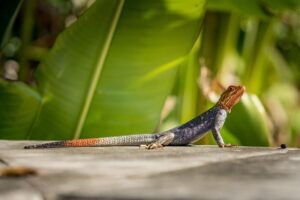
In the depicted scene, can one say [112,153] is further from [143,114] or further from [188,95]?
[188,95]

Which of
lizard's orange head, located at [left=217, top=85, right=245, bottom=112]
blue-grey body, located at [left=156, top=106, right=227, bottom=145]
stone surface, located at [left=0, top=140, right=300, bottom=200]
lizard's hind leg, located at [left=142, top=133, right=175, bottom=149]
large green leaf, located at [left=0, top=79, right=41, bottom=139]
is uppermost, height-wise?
large green leaf, located at [left=0, top=79, right=41, bottom=139]

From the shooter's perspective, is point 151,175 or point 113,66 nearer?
point 151,175

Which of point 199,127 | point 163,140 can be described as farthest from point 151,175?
point 199,127

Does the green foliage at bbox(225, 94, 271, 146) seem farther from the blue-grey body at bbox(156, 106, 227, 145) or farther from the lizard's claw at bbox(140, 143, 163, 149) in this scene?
the lizard's claw at bbox(140, 143, 163, 149)

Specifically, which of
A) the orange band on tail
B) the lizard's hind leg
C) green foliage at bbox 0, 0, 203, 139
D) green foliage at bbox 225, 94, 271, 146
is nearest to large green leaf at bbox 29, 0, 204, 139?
green foliage at bbox 0, 0, 203, 139

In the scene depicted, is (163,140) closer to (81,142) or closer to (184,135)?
(184,135)
